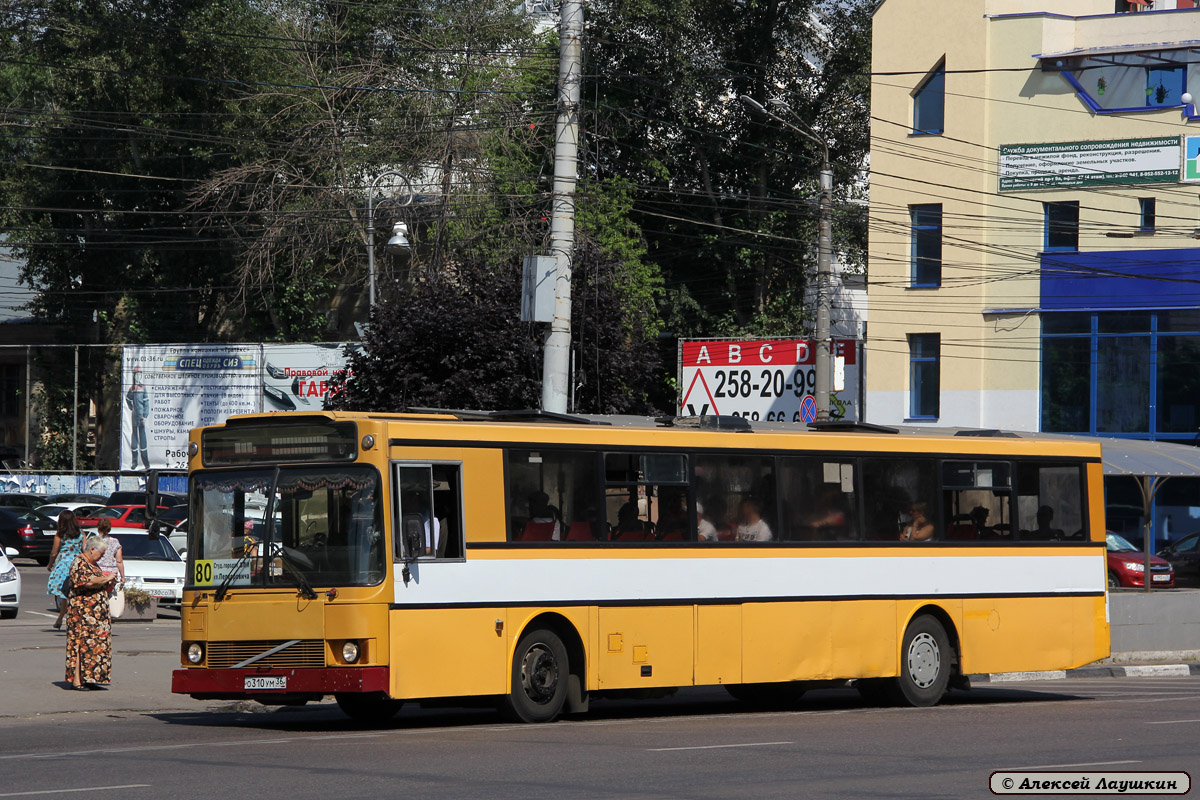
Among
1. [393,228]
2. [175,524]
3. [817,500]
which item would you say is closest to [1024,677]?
[817,500]

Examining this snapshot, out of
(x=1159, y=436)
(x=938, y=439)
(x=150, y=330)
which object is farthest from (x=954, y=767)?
(x=150, y=330)

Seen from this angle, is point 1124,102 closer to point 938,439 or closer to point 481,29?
point 481,29

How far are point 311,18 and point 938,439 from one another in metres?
40.3

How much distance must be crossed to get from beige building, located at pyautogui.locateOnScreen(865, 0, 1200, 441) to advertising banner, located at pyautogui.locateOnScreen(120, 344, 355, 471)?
641 inches

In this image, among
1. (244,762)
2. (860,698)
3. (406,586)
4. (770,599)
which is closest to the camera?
(244,762)

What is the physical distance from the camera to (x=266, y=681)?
1337cm

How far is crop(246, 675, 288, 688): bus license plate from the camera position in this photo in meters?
A: 13.3

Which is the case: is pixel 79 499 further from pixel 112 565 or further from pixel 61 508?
pixel 112 565

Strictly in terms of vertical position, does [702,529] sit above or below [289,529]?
below

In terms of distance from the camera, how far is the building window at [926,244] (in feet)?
146

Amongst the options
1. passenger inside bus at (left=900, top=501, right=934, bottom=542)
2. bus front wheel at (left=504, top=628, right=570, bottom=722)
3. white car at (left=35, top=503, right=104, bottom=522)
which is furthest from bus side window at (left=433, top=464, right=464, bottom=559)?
white car at (left=35, top=503, right=104, bottom=522)

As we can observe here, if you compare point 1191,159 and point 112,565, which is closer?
point 112,565

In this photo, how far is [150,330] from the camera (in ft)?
190

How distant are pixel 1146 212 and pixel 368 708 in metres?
32.1
